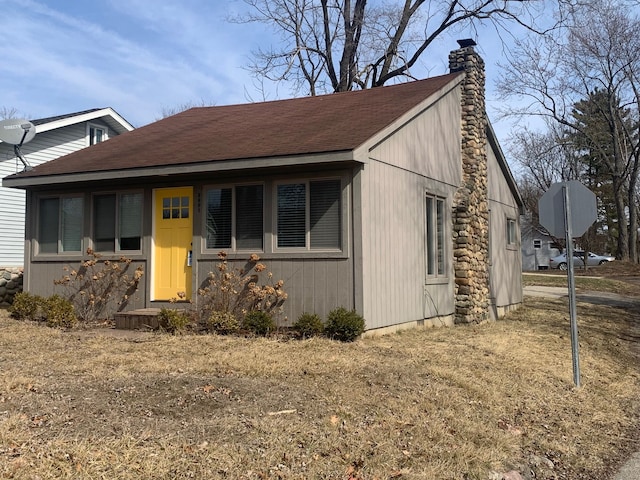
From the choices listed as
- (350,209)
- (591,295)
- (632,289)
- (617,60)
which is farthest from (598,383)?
(617,60)

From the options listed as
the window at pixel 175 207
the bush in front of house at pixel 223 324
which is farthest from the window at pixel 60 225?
the bush in front of house at pixel 223 324

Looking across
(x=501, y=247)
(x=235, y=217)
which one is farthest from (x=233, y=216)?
(x=501, y=247)

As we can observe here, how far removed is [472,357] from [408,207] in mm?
3400

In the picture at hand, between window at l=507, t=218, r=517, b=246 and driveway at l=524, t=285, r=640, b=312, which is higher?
window at l=507, t=218, r=517, b=246

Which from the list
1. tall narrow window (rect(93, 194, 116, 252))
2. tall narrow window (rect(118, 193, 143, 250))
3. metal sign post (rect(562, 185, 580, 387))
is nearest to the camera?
metal sign post (rect(562, 185, 580, 387))

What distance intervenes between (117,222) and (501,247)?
954cm

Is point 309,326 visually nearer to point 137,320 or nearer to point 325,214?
point 325,214

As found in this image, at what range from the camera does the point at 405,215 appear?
10125mm

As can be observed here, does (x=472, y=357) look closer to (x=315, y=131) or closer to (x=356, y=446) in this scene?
(x=356, y=446)

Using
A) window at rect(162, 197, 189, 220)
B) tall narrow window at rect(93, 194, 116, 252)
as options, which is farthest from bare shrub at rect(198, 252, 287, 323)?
tall narrow window at rect(93, 194, 116, 252)

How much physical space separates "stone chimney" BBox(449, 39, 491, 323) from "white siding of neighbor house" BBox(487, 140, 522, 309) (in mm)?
691

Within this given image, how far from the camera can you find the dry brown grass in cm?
386

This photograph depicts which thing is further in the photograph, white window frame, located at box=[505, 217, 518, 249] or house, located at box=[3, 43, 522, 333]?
white window frame, located at box=[505, 217, 518, 249]

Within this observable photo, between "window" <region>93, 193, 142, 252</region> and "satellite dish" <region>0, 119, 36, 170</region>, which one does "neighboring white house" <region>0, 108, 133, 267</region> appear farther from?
"window" <region>93, 193, 142, 252</region>
